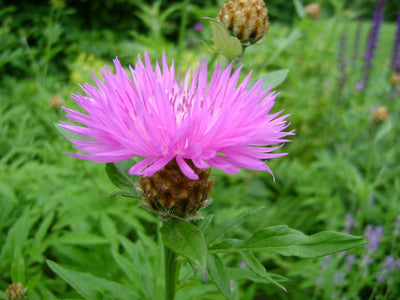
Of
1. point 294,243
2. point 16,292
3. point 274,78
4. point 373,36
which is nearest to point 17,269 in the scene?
point 16,292

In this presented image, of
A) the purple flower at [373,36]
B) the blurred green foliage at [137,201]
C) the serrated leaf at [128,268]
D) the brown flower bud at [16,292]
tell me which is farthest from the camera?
the purple flower at [373,36]

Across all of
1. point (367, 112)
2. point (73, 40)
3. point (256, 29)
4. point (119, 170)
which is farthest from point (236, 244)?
point (73, 40)

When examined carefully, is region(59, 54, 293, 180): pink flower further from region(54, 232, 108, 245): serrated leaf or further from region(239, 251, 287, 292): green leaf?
region(54, 232, 108, 245): serrated leaf

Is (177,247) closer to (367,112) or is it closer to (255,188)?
(255,188)

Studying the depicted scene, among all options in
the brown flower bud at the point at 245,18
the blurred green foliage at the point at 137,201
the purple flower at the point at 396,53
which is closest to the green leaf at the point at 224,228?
the blurred green foliage at the point at 137,201

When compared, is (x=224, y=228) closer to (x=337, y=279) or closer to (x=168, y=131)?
(x=168, y=131)

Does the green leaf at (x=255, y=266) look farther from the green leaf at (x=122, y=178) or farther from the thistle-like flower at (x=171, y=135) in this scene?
the green leaf at (x=122, y=178)

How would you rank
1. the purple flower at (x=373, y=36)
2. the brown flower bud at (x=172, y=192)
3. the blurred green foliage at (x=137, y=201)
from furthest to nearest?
the purple flower at (x=373, y=36), the blurred green foliage at (x=137, y=201), the brown flower bud at (x=172, y=192)

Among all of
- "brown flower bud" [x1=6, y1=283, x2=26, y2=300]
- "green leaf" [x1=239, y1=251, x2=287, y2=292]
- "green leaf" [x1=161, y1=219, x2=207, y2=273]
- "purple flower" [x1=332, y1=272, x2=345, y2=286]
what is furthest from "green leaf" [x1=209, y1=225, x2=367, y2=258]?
"purple flower" [x1=332, y1=272, x2=345, y2=286]

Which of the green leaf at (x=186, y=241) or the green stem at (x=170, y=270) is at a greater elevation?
the green leaf at (x=186, y=241)
